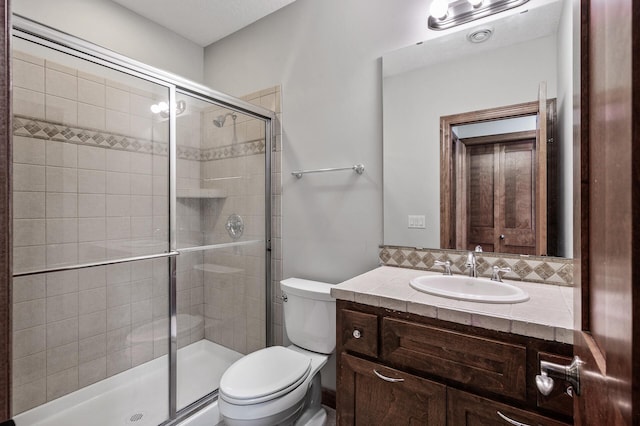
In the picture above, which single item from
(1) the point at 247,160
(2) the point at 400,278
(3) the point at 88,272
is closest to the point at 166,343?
(3) the point at 88,272

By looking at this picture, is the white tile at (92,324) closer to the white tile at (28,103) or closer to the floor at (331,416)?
the white tile at (28,103)

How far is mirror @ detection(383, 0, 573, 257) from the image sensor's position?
50.5 inches

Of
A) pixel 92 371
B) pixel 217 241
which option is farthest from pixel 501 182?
pixel 92 371

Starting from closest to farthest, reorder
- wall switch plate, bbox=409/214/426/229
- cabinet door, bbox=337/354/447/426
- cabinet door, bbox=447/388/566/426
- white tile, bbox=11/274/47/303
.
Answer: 1. cabinet door, bbox=447/388/566/426
2. cabinet door, bbox=337/354/447/426
3. white tile, bbox=11/274/47/303
4. wall switch plate, bbox=409/214/426/229

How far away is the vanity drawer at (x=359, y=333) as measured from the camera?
47.9 inches

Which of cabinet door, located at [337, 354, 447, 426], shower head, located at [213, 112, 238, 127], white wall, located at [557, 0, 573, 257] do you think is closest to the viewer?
cabinet door, located at [337, 354, 447, 426]

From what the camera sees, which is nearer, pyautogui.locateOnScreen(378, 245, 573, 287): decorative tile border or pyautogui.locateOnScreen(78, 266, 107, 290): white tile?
pyautogui.locateOnScreen(378, 245, 573, 287): decorative tile border

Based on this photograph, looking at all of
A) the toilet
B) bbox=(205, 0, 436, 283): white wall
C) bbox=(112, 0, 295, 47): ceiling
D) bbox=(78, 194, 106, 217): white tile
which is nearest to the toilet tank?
the toilet

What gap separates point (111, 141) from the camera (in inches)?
69.9

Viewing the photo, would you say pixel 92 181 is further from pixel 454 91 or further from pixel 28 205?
pixel 454 91

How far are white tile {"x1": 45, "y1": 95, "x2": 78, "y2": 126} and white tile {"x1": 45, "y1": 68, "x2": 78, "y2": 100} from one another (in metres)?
0.03

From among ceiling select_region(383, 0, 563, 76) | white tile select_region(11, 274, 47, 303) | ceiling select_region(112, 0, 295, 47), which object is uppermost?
ceiling select_region(112, 0, 295, 47)

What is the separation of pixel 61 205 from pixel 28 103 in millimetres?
514

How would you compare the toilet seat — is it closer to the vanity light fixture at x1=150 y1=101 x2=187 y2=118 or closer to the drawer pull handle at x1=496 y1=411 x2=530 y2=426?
the drawer pull handle at x1=496 y1=411 x2=530 y2=426
